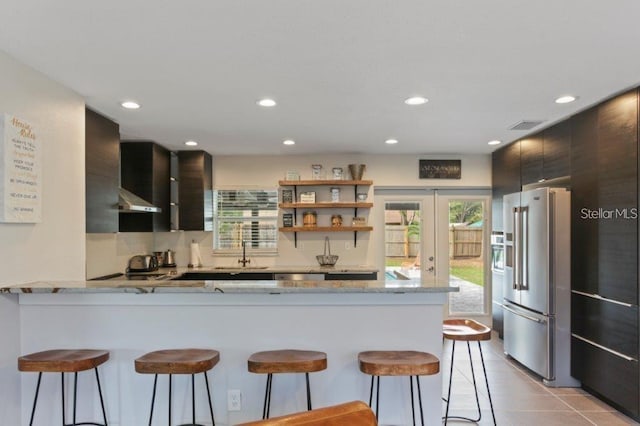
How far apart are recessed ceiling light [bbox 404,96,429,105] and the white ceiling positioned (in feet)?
0.23

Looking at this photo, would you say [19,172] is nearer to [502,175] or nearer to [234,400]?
[234,400]

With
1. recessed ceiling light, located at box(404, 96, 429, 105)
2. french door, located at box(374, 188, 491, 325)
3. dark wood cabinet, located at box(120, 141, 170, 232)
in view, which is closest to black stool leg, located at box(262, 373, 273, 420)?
recessed ceiling light, located at box(404, 96, 429, 105)

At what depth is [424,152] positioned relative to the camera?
18.1ft

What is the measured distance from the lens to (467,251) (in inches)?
226

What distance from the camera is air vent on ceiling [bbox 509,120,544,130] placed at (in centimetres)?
391

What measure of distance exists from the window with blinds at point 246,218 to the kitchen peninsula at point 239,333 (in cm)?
321

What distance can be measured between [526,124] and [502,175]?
135 cm

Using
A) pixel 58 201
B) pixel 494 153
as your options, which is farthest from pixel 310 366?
pixel 494 153

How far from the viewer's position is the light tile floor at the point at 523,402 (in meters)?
3.06

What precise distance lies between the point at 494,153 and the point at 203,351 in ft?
15.2

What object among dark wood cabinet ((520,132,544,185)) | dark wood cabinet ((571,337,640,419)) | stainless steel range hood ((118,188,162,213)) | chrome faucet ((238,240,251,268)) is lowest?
dark wood cabinet ((571,337,640,419))

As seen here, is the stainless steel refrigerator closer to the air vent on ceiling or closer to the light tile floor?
Answer: the light tile floor

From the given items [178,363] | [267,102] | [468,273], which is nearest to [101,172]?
[267,102]

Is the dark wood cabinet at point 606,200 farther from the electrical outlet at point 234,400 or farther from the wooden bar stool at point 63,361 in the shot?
the wooden bar stool at point 63,361
